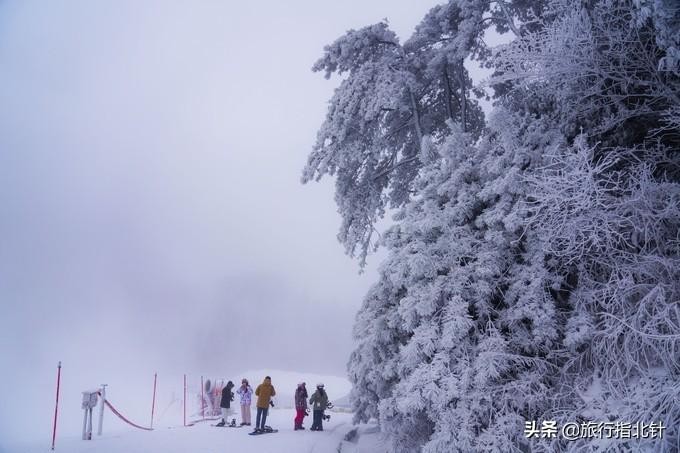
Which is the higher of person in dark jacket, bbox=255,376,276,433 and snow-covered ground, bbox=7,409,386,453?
person in dark jacket, bbox=255,376,276,433

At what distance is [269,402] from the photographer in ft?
38.0

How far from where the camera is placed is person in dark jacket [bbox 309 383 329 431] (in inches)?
476

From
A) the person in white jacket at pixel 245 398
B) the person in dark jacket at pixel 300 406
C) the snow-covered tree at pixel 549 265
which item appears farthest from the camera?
the person in white jacket at pixel 245 398

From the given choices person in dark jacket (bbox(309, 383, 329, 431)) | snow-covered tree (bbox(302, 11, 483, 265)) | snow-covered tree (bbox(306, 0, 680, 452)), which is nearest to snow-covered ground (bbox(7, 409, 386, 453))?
person in dark jacket (bbox(309, 383, 329, 431))

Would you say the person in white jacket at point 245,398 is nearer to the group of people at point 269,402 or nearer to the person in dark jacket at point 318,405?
the group of people at point 269,402

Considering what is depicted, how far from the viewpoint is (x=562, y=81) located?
24.6 feet

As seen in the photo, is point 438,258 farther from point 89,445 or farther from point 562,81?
point 89,445

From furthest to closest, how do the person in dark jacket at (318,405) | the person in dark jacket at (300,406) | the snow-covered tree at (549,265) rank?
the person in dark jacket at (300,406), the person in dark jacket at (318,405), the snow-covered tree at (549,265)

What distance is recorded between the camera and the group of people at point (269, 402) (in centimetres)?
1135

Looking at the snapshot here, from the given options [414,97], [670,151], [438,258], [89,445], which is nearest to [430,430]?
[438,258]

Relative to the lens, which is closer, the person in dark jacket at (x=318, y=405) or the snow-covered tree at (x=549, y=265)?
the snow-covered tree at (x=549, y=265)

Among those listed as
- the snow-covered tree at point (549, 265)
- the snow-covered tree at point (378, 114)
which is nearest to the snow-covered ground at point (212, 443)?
the snow-covered tree at point (549, 265)

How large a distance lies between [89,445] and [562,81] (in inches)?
473

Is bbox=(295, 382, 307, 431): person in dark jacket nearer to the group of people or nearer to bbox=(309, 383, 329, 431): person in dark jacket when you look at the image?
the group of people
